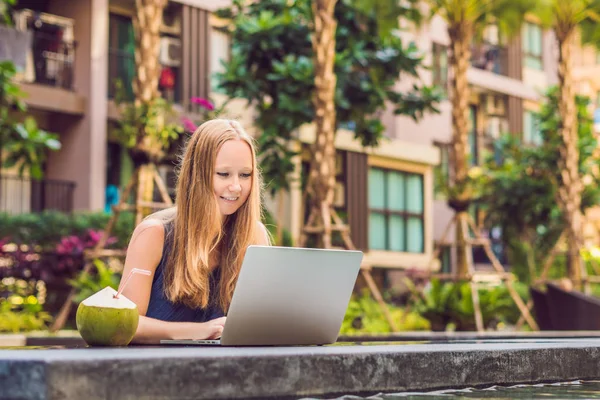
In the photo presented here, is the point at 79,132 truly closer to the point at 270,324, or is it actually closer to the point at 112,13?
the point at 112,13

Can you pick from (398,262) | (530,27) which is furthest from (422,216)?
(530,27)

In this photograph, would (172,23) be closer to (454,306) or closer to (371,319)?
(371,319)

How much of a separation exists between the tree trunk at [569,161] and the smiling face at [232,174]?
1652cm

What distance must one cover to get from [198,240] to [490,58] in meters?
33.9

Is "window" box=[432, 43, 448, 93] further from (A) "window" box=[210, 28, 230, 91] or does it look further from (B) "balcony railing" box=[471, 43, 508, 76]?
(A) "window" box=[210, 28, 230, 91]

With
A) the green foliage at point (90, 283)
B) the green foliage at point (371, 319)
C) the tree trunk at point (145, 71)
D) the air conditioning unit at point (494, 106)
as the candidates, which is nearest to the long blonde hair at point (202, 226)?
the tree trunk at point (145, 71)

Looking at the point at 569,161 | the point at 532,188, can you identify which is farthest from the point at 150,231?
the point at 532,188

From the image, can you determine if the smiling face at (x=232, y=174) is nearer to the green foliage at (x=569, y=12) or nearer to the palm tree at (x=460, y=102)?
the palm tree at (x=460, y=102)

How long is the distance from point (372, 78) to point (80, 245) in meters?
6.56

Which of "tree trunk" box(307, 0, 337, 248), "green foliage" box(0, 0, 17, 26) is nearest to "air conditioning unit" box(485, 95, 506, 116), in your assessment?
"tree trunk" box(307, 0, 337, 248)

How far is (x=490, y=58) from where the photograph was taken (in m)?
37.8

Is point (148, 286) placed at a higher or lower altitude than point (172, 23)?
lower

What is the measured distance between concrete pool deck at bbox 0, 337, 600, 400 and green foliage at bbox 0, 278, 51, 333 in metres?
11.6

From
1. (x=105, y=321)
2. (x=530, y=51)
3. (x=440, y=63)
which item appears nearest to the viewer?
(x=105, y=321)
